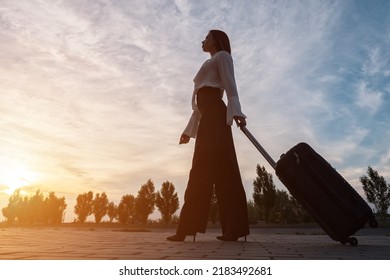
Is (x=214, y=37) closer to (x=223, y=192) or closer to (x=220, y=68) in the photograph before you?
(x=220, y=68)

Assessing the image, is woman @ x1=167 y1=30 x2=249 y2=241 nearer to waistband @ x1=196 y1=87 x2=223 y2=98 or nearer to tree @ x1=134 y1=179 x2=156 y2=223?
waistband @ x1=196 y1=87 x2=223 y2=98

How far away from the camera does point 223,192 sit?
4.52 m

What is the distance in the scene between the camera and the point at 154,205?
51531mm

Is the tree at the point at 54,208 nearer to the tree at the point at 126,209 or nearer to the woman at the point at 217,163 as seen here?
the tree at the point at 126,209

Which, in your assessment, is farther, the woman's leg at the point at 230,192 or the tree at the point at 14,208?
the tree at the point at 14,208

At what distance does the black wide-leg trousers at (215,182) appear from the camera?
4.35 metres


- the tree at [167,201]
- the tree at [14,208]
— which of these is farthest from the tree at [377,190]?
the tree at [14,208]

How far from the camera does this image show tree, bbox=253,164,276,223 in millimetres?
37094

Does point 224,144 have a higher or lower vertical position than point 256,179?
lower

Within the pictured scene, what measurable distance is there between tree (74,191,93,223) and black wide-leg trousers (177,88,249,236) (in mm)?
68541

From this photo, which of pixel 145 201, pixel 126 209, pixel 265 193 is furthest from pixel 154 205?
pixel 265 193
